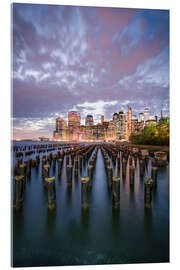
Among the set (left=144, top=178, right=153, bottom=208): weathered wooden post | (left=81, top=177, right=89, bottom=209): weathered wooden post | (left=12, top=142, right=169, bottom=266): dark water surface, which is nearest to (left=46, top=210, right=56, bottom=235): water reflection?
(left=12, top=142, right=169, bottom=266): dark water surface

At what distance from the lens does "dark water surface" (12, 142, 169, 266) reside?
101 inches

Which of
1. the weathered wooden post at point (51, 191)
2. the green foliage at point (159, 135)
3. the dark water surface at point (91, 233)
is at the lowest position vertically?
the dark water surface at point (91, 233)

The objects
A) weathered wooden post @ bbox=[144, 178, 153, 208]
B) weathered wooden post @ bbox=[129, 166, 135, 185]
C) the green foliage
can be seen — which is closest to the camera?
weathered wooden post @ bbox=[144, 178, 153, 208]

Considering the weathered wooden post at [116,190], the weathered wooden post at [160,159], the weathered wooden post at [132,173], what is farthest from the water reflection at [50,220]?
the weathered wooden post at [160,159]

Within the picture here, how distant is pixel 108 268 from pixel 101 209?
1.25m

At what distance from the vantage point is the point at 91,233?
2.91 meters

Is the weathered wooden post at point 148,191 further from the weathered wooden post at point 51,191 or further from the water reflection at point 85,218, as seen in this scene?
the weathered wooden post at point 51,191

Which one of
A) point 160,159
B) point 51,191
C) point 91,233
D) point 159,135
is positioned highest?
point 159,135

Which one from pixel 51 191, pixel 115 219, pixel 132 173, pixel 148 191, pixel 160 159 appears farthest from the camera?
pixel 160 159

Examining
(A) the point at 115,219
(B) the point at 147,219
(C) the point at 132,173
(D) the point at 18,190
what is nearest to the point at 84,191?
(A) the point at 115,219

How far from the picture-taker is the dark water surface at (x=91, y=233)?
8.44ft

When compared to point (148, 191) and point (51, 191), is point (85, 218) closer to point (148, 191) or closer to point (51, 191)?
point (51, 191)

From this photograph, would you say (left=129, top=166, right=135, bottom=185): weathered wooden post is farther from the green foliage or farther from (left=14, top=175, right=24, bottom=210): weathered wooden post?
(left=14, top=175, right=24, bottom=210): weathered wooden post
